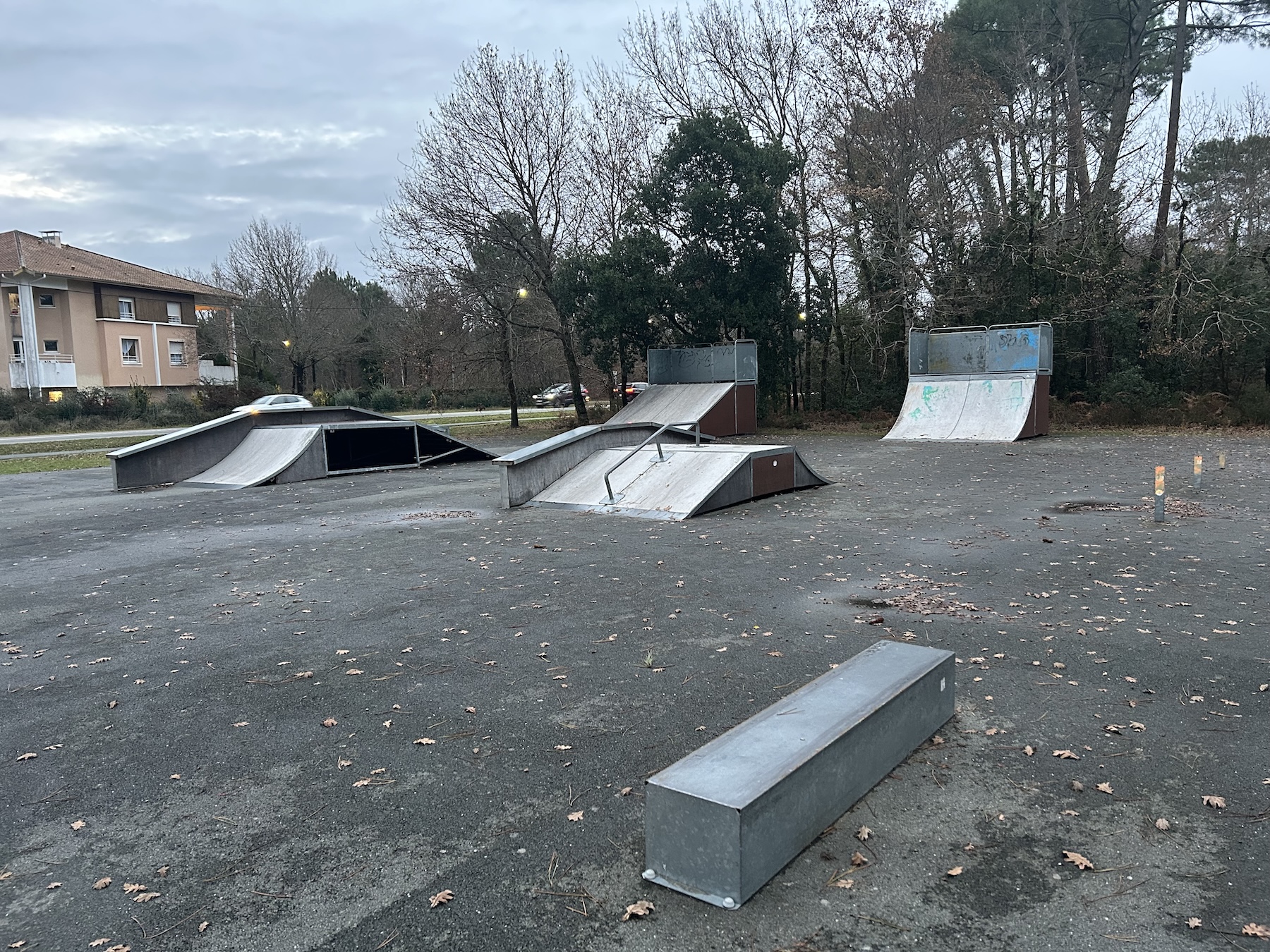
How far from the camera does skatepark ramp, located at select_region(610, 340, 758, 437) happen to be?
78.9ft

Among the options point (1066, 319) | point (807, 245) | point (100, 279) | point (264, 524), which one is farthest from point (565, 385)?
point (264, 524)

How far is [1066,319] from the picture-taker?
24.4 m

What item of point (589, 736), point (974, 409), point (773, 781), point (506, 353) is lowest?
point (589, 736)

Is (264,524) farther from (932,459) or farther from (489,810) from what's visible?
(932,459)

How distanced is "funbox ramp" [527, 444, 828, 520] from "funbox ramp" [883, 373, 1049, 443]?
9.74m

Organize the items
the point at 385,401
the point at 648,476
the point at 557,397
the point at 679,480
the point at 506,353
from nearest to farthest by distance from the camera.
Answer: the point at 679,480
the point at 648,476
the point at 506,353
the point at 385,401
the point at 557,397

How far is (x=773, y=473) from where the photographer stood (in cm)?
1249

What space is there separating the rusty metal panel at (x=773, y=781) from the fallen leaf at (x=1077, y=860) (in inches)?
30.0

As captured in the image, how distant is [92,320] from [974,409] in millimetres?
45259

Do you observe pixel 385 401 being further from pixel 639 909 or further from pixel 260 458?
pixel 639 909

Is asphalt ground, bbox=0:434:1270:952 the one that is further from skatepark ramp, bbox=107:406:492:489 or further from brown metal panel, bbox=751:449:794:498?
skatepark ramp, bbox=107:406:492:489

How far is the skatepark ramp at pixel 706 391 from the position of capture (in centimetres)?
2406

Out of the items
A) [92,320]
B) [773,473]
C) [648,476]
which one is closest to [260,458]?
[648,476]

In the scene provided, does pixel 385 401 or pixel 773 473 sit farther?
pixel 385 401
